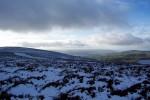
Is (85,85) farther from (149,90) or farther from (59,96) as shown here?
(149,90)

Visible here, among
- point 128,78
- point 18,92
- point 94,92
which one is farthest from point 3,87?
point 128,78

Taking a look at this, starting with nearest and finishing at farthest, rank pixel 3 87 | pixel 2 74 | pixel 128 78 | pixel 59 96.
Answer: pixel 59 96, pixel 3 87, pixel 128 78, pixel 2 74

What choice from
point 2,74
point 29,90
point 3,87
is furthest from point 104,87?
point 2,74

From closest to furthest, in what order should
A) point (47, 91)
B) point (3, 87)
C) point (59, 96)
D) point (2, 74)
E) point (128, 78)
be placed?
point (59, 96) < point (47, 91) < point (3, 87) < point (128, 78) < point (2, 74)

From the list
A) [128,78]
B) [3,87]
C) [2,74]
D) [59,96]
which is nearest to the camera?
[59,96]

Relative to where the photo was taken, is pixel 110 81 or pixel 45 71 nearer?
pixel 110 81

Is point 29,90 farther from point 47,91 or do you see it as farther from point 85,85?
point 85,85

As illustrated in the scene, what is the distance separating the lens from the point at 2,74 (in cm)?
3469

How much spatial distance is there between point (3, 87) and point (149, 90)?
14105 millimetres

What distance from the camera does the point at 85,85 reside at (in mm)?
27188

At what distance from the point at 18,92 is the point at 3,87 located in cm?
270

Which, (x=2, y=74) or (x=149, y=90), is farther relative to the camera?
(x=2, y=74)

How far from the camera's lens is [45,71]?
36.0 metres

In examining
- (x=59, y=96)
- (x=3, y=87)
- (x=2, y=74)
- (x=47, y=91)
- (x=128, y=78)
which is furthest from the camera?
(x=2, y=74)
